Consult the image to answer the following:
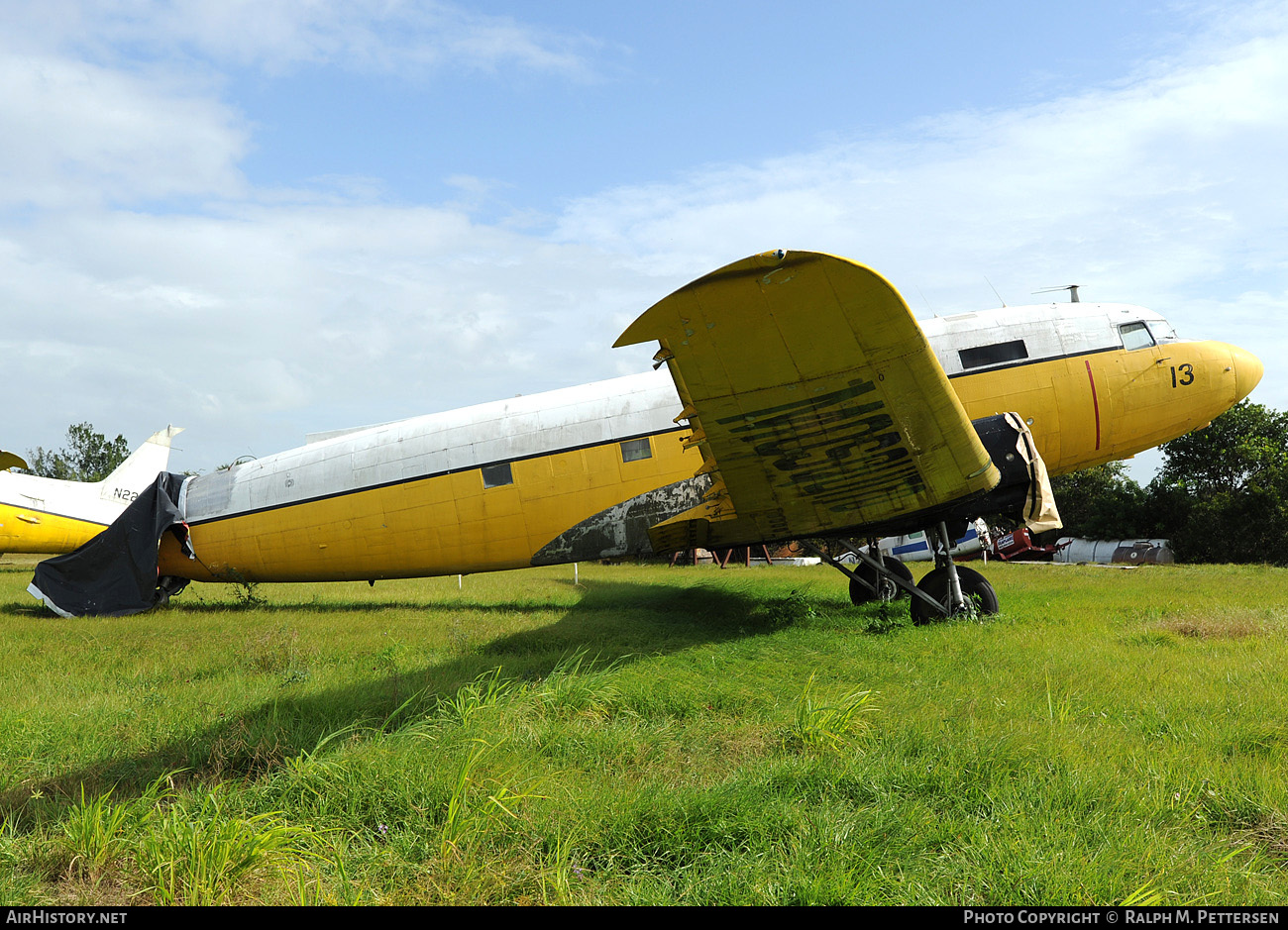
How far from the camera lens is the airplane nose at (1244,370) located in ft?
32.8

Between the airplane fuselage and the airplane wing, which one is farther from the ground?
the airplane wing

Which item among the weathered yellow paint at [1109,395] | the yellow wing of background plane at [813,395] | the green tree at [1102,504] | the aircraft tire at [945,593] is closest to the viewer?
the yellow wing of background plane at [813,395]

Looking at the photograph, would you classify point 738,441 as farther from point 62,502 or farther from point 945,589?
point 62,502

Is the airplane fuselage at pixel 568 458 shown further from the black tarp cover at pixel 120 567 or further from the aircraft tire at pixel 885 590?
the aircraft tire at pixel 885 590

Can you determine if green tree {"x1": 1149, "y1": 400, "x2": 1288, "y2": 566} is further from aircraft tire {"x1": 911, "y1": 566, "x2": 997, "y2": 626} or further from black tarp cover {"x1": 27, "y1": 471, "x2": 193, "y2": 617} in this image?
black tarp cover {"x1": 27, "y1": 471, "x2": 193, "y2": 617}

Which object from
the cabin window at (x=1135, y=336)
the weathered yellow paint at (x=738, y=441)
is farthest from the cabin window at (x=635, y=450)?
the cabin window at (x=1135, y=336)

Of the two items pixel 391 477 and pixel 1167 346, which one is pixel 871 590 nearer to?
pixel 1167 346

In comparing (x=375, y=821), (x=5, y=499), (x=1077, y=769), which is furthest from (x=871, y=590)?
(x=5, y=499)

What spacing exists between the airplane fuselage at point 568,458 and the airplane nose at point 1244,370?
24 millimetres

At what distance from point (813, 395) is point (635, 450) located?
4118mm

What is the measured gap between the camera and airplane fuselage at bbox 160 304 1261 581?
9594 millimetres

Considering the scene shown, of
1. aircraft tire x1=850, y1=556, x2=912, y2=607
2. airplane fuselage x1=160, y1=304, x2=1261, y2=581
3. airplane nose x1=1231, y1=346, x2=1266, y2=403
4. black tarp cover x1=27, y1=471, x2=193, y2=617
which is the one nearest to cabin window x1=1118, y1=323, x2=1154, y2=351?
airplane fuselage x1=160, y1=304, x2=1261, y2=581

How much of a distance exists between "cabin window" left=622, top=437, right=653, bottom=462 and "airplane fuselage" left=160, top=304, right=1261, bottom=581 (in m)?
0.01

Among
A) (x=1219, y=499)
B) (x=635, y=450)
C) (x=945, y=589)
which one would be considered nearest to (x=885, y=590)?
(x=945, y=589)
